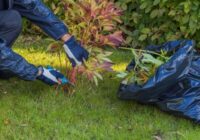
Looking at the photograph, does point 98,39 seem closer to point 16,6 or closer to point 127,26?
point 16,6

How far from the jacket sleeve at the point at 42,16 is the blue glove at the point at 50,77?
291 millimetres

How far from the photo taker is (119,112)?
404 centimetres

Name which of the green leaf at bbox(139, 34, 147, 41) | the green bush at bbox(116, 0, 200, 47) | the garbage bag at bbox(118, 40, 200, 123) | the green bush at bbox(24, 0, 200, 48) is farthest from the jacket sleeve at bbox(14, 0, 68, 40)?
the green leaf at bbox(139, 34, 147, 41)

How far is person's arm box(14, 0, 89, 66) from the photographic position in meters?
4.09

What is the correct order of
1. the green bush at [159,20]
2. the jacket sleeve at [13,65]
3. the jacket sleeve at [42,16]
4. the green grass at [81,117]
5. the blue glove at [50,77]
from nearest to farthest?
the green grass at [81,117] < the jacket sleeve at [13,65] < the blue glove at [50,77] < the jacket sleeve at [42,16] < the green bush at [159,20]

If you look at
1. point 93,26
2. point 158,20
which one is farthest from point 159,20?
point 93,26

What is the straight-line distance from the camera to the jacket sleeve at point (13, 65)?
385 cm

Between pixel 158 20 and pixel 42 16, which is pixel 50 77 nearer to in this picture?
pixel 42 16

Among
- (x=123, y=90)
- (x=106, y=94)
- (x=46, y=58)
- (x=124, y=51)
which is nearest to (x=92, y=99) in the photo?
(x=106, y=94)

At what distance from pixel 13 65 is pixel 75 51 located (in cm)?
50

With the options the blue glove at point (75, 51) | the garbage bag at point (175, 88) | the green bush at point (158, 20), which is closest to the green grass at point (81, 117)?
the garbage bag at point (175, 88)

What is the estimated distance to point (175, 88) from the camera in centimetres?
388

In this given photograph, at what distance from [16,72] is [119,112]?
830 millimetres

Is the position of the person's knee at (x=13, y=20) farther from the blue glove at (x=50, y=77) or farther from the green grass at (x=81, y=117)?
the green grass at (x=81, y=117)
